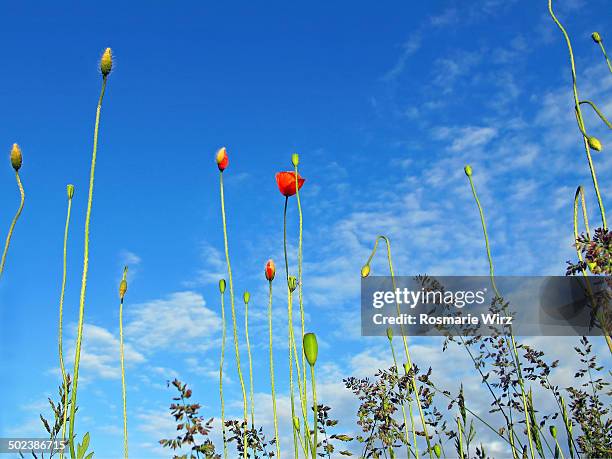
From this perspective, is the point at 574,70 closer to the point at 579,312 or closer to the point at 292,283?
the point at 579,312

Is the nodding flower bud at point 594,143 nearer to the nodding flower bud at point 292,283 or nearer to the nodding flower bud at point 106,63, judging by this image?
the nodding flower bud at point 292,283

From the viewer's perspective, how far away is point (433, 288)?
4.05 m

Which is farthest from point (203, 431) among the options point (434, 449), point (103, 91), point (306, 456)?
point (434, 449)

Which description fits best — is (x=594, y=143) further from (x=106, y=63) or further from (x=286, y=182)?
(x=106, y=63)

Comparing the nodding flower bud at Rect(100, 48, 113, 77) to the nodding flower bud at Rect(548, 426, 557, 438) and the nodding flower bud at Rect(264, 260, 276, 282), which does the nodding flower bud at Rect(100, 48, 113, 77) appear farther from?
the nodding flower bud at Rect(548, 426, 557, 438)

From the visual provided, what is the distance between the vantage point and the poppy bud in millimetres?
2309

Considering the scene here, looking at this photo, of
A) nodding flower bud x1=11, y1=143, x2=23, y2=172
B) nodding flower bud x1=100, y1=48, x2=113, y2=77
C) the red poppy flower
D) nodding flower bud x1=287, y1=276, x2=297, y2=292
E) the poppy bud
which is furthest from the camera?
the red poppy flower

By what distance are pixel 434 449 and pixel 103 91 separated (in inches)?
110

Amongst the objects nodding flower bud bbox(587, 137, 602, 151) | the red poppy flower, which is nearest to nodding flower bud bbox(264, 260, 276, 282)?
the red poppy flower

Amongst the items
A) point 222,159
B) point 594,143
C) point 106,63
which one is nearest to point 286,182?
point 222,159

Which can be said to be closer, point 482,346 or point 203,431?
point 203,431

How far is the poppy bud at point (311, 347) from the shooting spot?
2309 mm

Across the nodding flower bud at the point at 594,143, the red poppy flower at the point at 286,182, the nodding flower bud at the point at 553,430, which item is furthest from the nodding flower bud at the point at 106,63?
the nodding flower bud at the point at 553,430

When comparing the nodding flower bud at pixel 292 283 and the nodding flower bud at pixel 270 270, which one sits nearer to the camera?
the nodding flower bud at pixel 292 283
